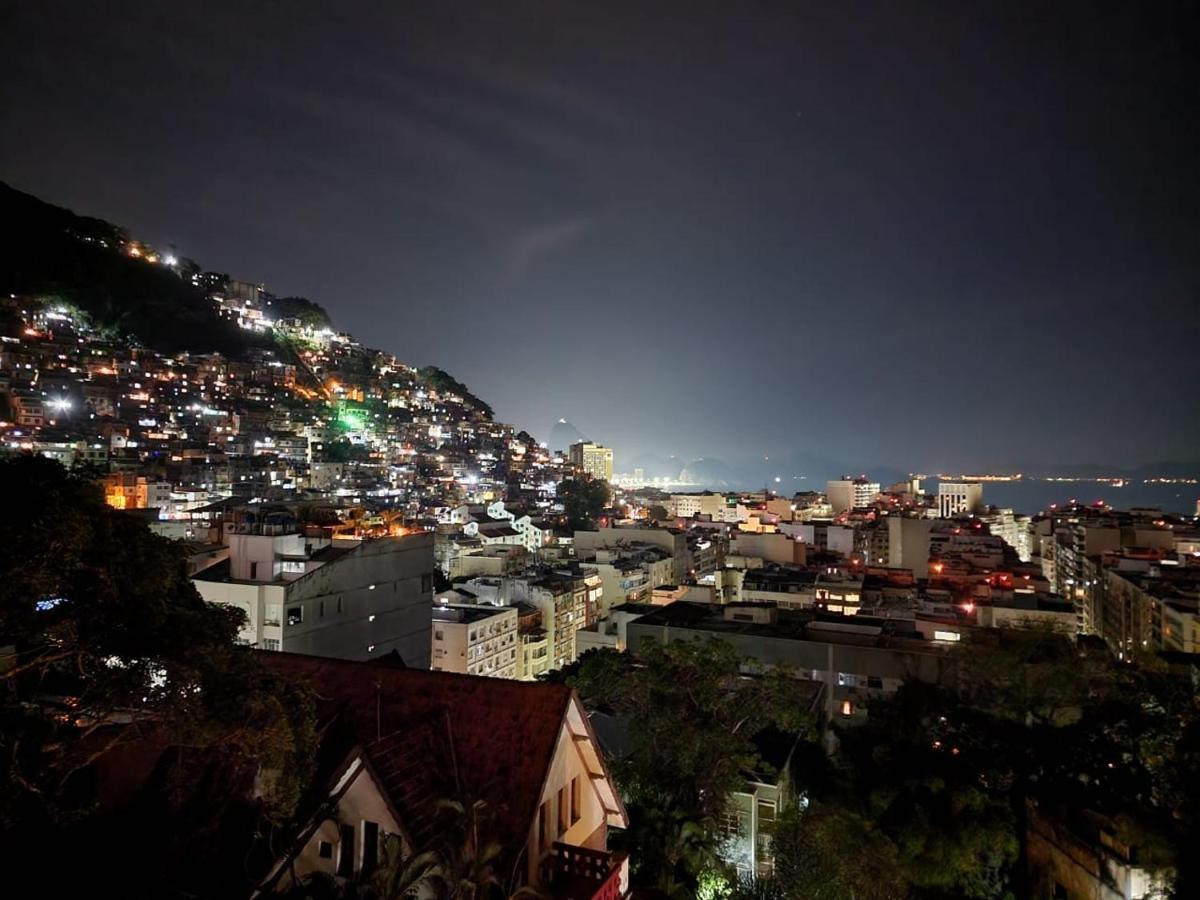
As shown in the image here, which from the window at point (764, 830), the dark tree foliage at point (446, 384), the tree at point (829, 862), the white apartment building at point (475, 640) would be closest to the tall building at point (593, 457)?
the dark tree foliage at point (446, 384)

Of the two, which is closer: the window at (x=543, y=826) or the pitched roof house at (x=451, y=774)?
the pitched roof house at (x=451, y=774)

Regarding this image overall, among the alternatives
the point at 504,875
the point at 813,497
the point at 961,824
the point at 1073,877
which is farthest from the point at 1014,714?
the point at 813,497

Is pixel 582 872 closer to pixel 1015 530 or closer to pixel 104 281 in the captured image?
pixel 104 281

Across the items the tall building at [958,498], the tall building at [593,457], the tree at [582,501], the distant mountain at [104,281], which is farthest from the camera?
the tall building at [593,457]

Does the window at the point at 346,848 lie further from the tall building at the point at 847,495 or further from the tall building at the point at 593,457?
the tall building at the point at 593,457

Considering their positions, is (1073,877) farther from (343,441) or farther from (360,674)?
(343,441)
